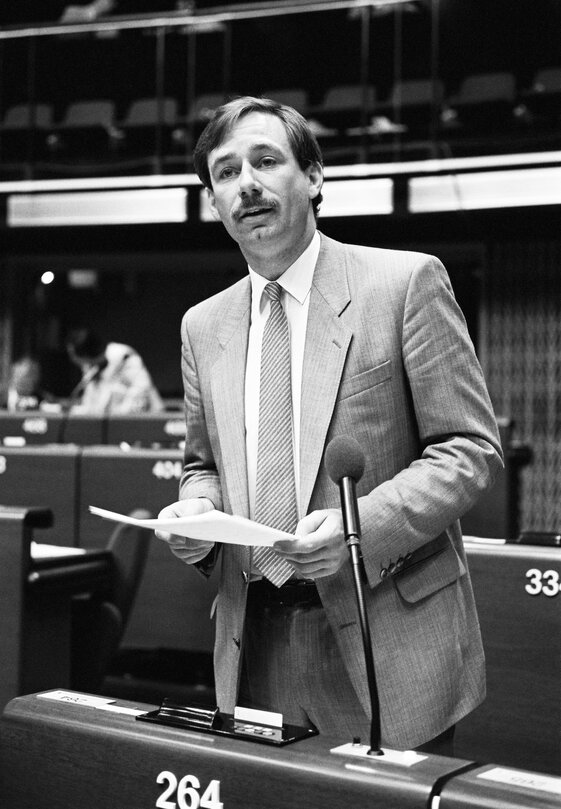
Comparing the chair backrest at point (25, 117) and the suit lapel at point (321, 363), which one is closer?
the suit lapel at point (321, 363)

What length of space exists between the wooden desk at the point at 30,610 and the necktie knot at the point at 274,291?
1340 millimetres

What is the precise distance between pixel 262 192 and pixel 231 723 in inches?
31.0

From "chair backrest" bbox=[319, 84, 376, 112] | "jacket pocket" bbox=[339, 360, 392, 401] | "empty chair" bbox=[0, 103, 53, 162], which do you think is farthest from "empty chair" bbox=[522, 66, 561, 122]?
"jacket pocket" bbox=[339, 360, 392, 401]

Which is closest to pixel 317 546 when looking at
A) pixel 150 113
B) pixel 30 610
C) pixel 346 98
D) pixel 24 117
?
pixel 30 610

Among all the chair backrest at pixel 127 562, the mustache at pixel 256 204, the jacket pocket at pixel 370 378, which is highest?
the mustache at pixel 256 204

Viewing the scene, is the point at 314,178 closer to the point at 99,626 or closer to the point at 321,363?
the point at 321,363

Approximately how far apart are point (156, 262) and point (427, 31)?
12.7ft

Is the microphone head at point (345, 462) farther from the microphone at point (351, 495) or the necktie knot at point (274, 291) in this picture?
the necktie knot at point (274, 291)

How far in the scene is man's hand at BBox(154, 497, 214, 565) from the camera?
1482 mm

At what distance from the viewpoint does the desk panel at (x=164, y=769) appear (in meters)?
1.00

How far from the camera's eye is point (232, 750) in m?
1.08

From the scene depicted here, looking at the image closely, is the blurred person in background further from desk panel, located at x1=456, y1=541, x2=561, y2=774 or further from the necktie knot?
the necktie knot

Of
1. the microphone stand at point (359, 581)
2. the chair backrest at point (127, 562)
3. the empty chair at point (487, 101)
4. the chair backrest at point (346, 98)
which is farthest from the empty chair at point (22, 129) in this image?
the microphone stand at point (359, 581)

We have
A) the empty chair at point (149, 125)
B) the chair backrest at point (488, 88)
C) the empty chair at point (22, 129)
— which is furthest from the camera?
the empty chair at point (22, 129)
